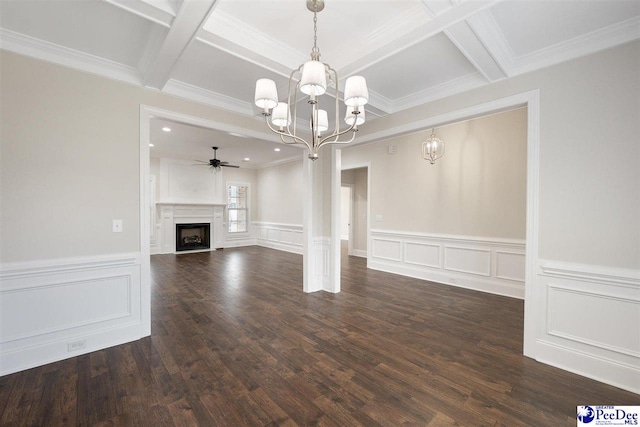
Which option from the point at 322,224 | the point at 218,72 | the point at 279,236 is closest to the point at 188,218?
the point at 279,236

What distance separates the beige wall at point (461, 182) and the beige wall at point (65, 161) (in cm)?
447

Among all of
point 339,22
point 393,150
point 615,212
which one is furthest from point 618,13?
point 393,150

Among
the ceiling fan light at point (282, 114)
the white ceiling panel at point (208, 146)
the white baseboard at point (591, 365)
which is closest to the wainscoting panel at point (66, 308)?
the ceiling fan light at point (282, 114)

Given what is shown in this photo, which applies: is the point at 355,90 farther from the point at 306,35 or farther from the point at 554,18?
the point at 554,18

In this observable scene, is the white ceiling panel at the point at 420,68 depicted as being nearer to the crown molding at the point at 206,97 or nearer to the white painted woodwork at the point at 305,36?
the white painted woodwork at the point at 305,36

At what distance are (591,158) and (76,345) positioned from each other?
4879mm

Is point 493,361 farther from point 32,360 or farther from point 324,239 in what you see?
point 32,360

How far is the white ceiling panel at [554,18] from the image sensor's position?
1933 millimetres

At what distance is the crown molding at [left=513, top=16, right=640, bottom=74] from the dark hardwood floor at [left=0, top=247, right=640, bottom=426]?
2.72 meters

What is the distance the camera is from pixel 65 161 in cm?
251

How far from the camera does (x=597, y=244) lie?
225 cm

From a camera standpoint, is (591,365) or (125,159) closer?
(591,365)

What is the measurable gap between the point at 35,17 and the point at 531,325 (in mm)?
4885

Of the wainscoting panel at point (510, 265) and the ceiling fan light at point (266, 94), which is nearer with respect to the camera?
the ceiling fan light at point (266, 94)
